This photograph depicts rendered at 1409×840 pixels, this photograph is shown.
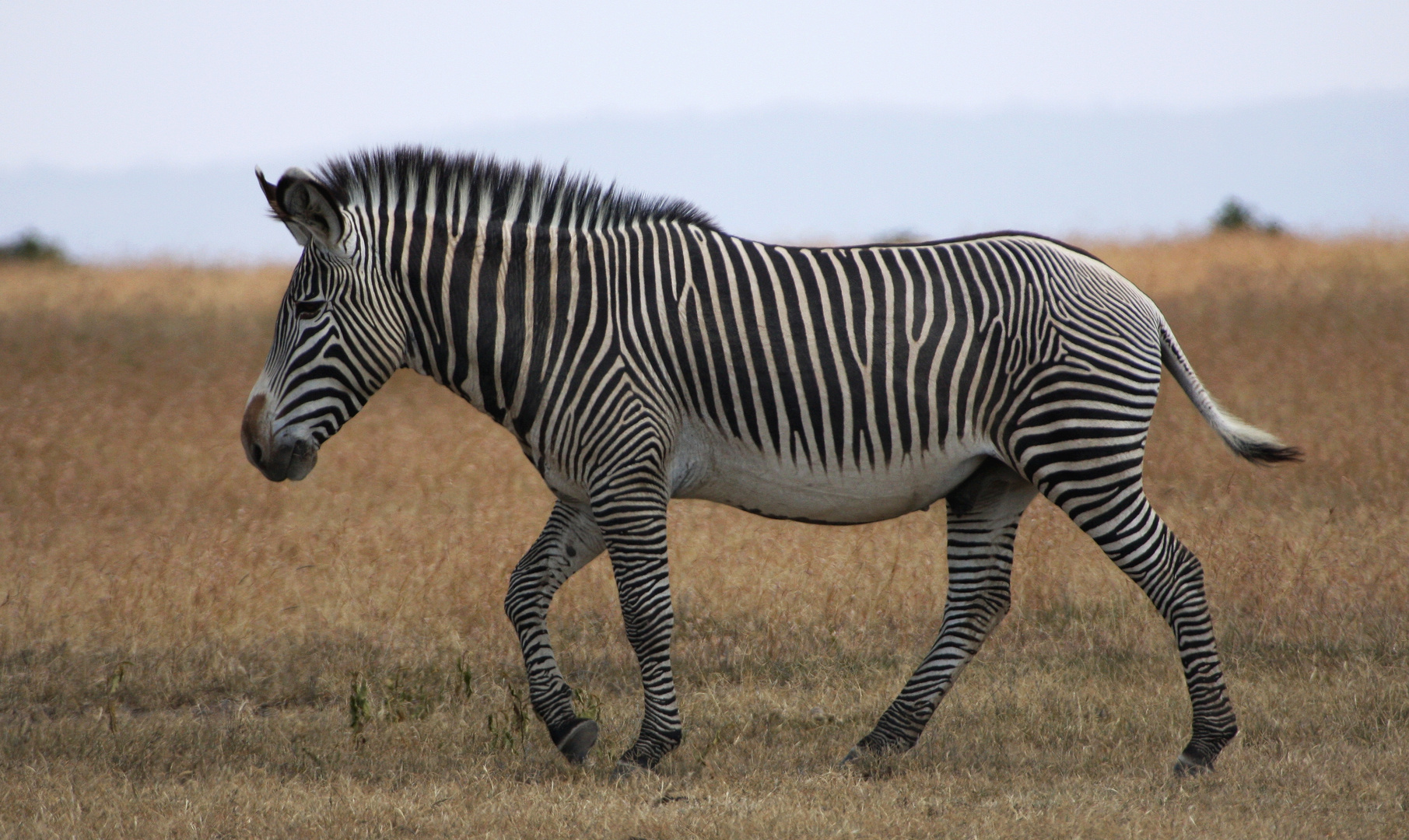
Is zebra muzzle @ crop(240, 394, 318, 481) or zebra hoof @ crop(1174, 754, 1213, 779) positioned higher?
zebra muzzle @ crop(240, 394, 318, 481)

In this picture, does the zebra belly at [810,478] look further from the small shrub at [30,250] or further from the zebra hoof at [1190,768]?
the small shrub at [30,250]

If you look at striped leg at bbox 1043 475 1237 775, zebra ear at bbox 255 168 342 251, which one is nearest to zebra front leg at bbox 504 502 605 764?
zebra ear at bbox 255 168 342 251

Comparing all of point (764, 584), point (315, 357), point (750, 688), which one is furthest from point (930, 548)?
point (315, 357)

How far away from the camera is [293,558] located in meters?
8.04

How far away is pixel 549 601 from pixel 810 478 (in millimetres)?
1343

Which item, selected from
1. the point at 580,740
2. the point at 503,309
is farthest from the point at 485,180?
the point at 580,740

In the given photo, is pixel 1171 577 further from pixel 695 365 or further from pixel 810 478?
pixel 695 365

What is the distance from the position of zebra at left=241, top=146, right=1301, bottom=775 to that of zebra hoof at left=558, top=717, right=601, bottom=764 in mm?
19

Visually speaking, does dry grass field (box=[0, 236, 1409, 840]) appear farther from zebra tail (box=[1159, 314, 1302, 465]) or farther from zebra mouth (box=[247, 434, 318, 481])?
zebra tail (box=[1159, 314, 1302, 465])

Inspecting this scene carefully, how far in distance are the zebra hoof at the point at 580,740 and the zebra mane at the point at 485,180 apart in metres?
2.20

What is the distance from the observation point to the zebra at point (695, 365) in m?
4.99

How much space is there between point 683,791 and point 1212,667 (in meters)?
2.26

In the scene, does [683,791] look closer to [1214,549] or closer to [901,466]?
[901,466]

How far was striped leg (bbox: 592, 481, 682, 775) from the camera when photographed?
4918 millimetres
